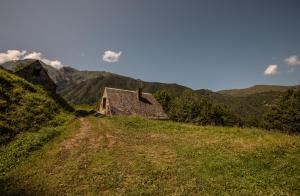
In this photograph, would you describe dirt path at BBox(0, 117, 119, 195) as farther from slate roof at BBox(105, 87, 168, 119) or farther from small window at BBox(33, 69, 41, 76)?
small window at BBox(33, 69, 41, 76)

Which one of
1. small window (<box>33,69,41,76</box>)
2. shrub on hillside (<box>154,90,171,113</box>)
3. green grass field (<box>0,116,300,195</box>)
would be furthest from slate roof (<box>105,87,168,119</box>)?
shrub on hillside (<box>154,90,171,113</box>)

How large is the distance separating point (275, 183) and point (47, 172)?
38.7ft

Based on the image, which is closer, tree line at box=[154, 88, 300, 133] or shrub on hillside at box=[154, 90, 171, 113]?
tree line at box=[154, 88, 300, 133]

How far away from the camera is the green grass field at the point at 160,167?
8977 mm

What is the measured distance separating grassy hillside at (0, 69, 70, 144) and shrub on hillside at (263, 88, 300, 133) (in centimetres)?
5762

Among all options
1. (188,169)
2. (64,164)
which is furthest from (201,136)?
(64,164)

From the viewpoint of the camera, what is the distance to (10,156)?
12484 mm

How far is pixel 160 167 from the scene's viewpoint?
36.9 feet

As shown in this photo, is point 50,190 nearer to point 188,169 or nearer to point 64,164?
point 64,164

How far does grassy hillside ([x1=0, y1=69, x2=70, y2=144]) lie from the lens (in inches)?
658

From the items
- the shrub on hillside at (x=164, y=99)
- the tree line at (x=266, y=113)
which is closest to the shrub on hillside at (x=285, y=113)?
the tree line at (x=266, y=113)

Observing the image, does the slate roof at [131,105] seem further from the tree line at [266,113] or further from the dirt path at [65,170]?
the dirt path at [65,170]

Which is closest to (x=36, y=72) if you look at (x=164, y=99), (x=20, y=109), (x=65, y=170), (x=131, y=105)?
(x=20, y=109)

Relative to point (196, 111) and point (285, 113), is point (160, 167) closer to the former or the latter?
point (196, 111)
